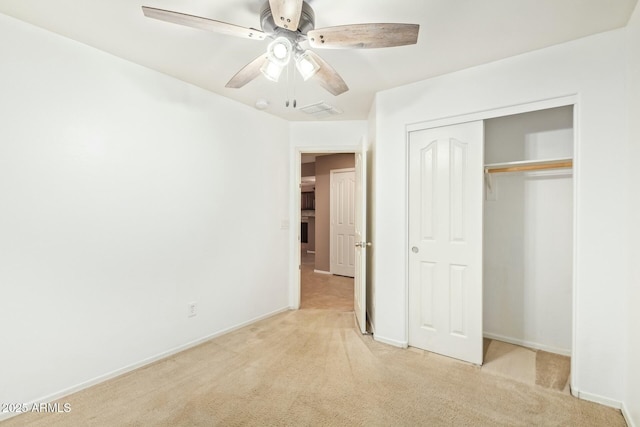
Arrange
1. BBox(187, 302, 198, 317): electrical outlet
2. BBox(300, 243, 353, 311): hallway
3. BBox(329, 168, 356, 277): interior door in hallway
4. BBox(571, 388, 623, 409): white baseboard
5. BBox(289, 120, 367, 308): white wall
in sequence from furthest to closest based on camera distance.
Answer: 1. BBox(329, 168, 356, 277): interior door in hallway
2. BBox(300, 243, 353, 311): hallway
3. BBox(289, 120, 367, 308): white wall
4. BBox(187, 302, 198, 317): electrical outlet
5. BBox(571, 388, 623, 409): white baseboard

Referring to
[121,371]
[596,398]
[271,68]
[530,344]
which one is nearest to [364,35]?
[271,68]

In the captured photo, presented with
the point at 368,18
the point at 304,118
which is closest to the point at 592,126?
the point at 368,18

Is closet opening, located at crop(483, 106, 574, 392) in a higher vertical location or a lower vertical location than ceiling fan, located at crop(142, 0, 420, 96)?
lower

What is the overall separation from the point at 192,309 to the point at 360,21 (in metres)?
2.76

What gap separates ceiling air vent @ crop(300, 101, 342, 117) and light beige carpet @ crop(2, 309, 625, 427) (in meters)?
2.48

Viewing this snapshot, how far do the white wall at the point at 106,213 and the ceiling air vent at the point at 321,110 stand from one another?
71 centimetres

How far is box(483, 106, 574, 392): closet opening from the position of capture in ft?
8.82

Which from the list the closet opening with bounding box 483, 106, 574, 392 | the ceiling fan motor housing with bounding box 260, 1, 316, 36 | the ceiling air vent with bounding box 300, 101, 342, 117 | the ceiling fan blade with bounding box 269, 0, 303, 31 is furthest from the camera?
the ceiling air vent with bounding box 300, 101, 342, 117

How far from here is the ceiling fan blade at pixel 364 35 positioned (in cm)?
146

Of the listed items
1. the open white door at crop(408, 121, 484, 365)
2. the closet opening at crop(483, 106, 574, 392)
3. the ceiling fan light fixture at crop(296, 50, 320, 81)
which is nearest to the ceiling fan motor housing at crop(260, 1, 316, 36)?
the ceiling fan light fixture at crop(296, 50, 320, 81)

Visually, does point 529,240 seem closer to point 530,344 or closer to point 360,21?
point 530,344

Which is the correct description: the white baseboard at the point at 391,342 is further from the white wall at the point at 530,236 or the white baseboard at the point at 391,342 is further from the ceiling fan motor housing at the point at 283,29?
the ceiling fan motor housing at the point at 283,29

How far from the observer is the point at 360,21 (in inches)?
74.5

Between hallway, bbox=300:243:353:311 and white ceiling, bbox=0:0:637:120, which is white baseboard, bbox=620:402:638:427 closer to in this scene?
white ceiling, bbox=0:0:637:120
